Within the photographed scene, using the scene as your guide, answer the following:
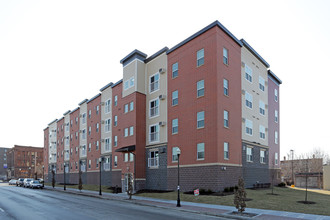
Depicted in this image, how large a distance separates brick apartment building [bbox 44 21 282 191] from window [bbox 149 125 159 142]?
0.41 ft

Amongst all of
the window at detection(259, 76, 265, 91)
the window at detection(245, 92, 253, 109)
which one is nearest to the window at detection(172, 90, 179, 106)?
the window at detection(245, 92, 253, 109)

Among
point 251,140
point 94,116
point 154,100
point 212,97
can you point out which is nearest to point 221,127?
point 212,97

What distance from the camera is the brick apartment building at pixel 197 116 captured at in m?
27.8

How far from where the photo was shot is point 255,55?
36688mm

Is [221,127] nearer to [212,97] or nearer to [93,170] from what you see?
[212,97]

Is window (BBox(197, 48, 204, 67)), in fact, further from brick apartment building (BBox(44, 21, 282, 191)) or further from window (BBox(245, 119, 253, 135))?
window (BBox(245, 119, 253, 135))

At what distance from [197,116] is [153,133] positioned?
7.58 meters

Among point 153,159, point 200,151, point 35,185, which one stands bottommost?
point 35,185

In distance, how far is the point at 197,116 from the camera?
29141 mm

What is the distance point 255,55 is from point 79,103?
37562 mm

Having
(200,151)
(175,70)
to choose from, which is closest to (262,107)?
(175,70)

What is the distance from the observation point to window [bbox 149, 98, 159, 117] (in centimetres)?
3483

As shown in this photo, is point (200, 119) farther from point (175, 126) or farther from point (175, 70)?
point (175, 70)

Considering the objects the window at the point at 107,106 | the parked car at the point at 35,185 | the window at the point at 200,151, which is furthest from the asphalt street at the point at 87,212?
the parked car at the point at 35,185
